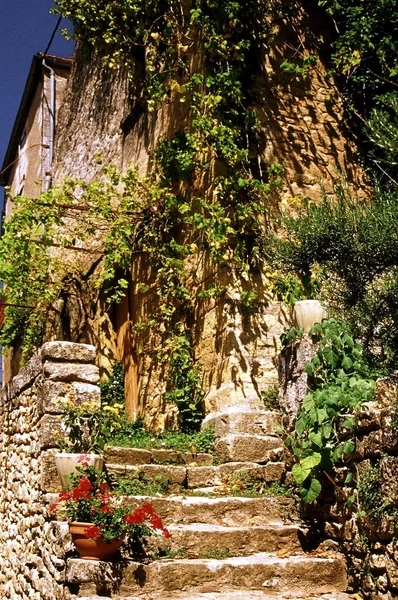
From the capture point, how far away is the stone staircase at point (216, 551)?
442 centimetres

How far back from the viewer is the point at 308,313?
590cm

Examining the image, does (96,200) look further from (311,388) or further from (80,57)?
(80,57)

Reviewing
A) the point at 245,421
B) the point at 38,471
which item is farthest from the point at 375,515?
the point at 38,471

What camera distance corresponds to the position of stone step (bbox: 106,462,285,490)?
588 centimetres

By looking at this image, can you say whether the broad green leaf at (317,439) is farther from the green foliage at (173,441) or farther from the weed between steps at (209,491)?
the green foliage at (173,441)

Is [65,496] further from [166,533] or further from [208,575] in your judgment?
[208,575]

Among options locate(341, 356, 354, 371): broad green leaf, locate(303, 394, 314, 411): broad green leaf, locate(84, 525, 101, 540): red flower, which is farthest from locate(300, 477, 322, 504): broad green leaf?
locate(84, 525, 101, 540): red flower

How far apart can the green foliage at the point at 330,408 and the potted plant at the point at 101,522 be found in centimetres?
106

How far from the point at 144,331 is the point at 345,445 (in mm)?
4284

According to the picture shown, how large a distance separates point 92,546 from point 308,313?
2585 millimetres

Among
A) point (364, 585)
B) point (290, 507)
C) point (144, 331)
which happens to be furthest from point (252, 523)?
point (144, 331)

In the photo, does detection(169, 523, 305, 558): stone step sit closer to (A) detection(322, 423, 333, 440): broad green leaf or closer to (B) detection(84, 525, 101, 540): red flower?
(B) detection(84, 525, 101, 540): red flower

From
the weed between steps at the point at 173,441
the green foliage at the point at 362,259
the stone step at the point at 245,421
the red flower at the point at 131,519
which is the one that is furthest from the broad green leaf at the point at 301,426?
the weed between steps at the point at 173,441

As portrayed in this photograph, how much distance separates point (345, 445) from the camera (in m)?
4.65
